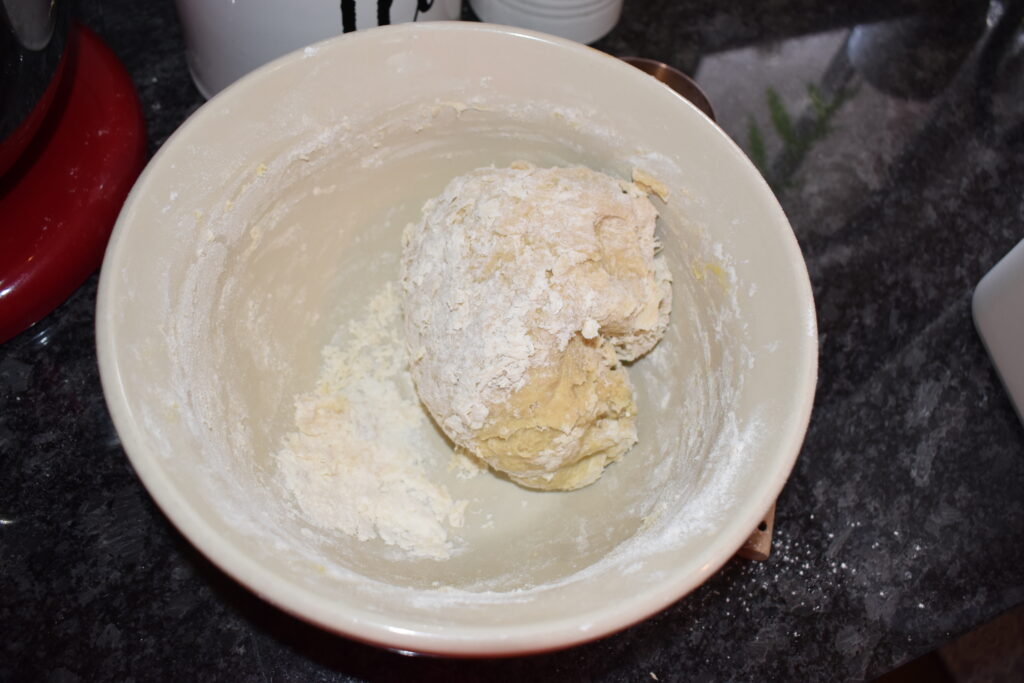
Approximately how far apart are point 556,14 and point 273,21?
16.9 inches

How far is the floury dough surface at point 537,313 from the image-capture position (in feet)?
2.76

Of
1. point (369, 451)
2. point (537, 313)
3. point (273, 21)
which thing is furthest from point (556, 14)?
point (369, 451)

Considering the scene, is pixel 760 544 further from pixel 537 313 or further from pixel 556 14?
pixel 556 14

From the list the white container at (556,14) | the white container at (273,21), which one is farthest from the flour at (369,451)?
the white container at (556,14)

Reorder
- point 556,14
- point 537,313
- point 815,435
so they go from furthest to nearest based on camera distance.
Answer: point 556,14
point 815,435
point 537,313

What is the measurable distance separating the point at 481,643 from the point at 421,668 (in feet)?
0.92

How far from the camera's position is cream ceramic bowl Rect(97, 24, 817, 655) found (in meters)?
0.68

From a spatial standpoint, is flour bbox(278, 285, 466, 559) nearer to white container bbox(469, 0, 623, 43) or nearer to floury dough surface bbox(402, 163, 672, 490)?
floury dough surface bbox(402, 163, 672, 490)

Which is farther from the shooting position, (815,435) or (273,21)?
(815,435)

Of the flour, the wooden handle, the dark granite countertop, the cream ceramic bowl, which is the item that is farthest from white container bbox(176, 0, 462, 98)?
the wooden handle

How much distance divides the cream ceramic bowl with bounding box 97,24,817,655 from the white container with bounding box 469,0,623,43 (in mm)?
303

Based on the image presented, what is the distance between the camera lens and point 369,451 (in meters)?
0.93

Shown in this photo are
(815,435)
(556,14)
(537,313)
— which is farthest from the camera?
(556,14)

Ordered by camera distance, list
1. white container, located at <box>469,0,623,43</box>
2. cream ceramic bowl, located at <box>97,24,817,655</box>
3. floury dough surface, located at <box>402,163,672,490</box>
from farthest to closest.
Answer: white container, located at <box>469,0,623,43</box> → floury dough surface, located at <box>402,163,672,490</box> → cream ceramic bowl, located at <box>97,24,817,655</box>
